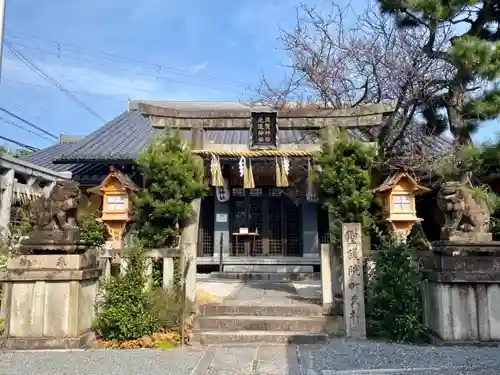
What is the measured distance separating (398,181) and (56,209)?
7.10 metres

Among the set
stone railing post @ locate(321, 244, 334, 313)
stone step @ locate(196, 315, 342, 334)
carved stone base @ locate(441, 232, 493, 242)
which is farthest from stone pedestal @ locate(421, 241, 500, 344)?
stone railing post @ locate(321, 244, 334, 313)

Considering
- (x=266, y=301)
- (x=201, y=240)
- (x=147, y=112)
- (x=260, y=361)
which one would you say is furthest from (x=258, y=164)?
(x=260, y=361)

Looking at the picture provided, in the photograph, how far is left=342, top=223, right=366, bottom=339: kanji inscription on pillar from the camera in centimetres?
668

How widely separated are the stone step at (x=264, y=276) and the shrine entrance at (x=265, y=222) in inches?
34.2

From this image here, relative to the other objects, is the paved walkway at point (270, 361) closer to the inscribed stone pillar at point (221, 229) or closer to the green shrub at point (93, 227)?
the green shrub at point (93, 227)

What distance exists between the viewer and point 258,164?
1301 centimetres

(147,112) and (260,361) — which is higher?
(147,112)

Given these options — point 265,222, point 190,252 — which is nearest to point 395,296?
point 190,252

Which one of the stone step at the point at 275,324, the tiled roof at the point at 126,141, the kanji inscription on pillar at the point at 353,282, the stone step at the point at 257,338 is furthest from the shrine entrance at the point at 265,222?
the stone step at the point at 257,338

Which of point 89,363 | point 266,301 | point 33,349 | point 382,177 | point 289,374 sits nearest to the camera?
point 289,374

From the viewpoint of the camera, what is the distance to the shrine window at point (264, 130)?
29.6 feet

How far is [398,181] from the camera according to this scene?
9.53 meters

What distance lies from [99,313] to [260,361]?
9.10 feet

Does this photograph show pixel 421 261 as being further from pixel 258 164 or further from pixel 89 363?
pixel 258 164
